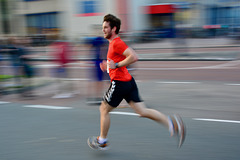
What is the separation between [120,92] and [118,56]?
438 mm

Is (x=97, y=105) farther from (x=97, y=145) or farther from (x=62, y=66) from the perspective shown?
(x=97, y=145)

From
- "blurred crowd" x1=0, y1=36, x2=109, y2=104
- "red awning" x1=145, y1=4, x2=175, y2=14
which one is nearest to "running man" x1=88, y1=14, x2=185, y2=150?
"blurred crowd" x1=0, y1=36, x2=109, y2=104

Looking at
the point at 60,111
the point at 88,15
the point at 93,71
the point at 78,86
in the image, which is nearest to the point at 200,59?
the point at 78,86

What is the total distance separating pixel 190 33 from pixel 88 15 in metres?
11.5

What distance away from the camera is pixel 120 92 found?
3439 mm

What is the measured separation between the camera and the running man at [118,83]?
330 cm

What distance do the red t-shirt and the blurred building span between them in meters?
22.3

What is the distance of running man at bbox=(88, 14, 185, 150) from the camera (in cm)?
330

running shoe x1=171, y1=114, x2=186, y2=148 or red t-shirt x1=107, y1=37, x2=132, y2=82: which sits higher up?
red t-shirt x1=107, y1=37, x2=132, y2=82

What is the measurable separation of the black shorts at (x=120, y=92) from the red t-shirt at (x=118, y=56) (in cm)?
6

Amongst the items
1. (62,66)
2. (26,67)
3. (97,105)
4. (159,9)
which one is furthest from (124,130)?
(159,9)

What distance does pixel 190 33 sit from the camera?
2442 cm

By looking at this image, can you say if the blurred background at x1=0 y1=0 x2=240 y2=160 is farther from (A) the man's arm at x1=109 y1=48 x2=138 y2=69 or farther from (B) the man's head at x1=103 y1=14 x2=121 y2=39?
(B) the man's head at x1=103 y1=14 x2=121 y2=39

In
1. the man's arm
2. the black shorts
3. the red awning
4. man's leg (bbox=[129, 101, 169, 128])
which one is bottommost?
man's leg (bbox=[129, 101, 169, 128])
